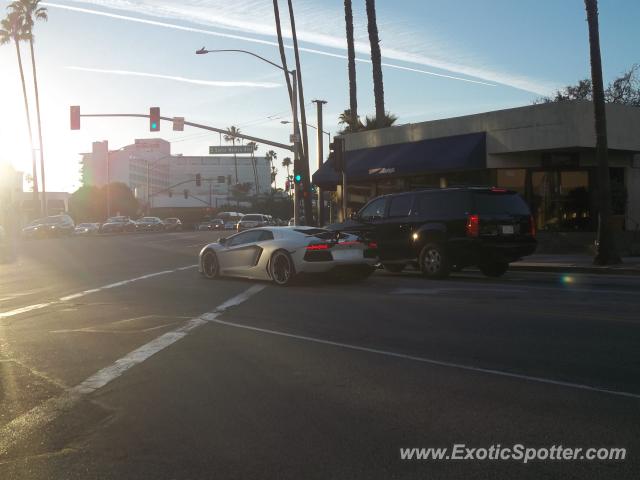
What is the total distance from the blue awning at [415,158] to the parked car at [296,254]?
Result: 9473 mm

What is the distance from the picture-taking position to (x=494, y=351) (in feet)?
25.6

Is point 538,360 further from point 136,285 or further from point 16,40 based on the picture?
point 16,40

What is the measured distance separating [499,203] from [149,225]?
61469 mm

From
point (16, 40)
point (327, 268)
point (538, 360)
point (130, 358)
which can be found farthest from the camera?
point (16, 40)

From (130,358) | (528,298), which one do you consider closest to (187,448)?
(130,358)

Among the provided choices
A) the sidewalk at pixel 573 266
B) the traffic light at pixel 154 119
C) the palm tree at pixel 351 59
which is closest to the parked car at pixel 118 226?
the palm tree at pixel 351 59

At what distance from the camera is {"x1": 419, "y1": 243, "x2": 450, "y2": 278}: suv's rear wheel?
15.8 m

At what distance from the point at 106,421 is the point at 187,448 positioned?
981mm

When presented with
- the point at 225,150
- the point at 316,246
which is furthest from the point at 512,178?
the point at 225,150

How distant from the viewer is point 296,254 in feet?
49.0

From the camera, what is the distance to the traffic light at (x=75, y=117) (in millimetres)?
31423

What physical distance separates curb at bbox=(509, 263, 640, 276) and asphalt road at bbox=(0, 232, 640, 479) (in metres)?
5.32

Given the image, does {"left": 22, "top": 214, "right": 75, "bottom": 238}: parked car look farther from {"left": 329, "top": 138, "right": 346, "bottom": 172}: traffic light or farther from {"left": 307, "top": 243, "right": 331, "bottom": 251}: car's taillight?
{"left": 307, "top": 243, "right": 331, "bottom": 251}: car's taillight

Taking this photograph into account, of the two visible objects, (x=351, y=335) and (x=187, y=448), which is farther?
(x=351, y=335)
